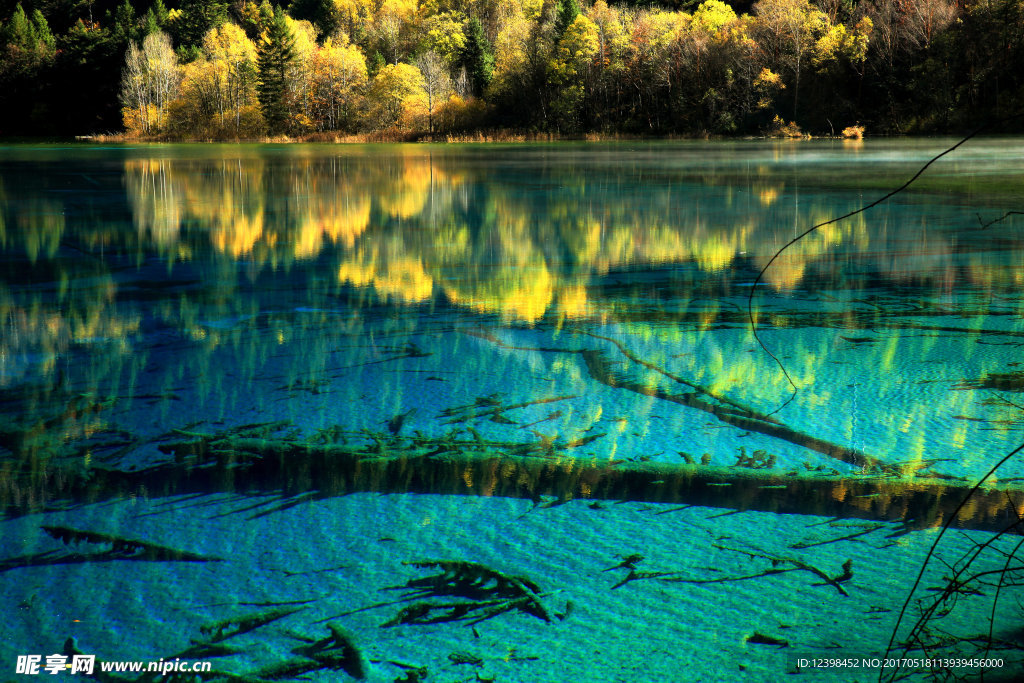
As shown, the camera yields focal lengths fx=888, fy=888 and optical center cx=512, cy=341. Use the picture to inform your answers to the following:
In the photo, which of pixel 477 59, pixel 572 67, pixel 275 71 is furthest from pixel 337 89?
pixel 572 67

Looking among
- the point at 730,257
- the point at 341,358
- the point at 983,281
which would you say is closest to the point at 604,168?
the point at 730,257

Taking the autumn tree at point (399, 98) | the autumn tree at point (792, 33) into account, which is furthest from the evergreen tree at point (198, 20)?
the autumn tree at point (792, 33)

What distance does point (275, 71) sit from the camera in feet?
236

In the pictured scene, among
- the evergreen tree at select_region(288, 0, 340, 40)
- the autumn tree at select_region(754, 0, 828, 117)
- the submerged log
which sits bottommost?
the submerged log

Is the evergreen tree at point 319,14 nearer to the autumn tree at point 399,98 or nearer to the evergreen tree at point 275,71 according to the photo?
the evergreen tree at point 275,71

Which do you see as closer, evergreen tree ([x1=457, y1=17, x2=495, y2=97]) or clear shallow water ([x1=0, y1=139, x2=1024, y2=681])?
clear shallow water ([x1=0, y1=139, x2=1024, y2=681])

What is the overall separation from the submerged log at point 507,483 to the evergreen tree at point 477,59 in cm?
6939

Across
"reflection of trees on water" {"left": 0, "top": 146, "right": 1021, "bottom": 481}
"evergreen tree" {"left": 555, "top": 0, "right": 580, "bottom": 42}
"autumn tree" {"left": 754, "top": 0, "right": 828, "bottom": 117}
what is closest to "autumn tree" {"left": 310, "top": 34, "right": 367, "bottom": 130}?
"evergreen tree" {"left": 555, "top": 0, "right": 580, "bottom": 42}

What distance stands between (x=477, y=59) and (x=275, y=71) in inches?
646

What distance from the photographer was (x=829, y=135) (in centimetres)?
4916

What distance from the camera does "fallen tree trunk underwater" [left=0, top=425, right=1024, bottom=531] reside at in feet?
9.54

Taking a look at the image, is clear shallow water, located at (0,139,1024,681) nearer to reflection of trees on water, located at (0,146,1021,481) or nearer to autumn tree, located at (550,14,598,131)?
reflection of trees on water, located at (0,146,1021,481)

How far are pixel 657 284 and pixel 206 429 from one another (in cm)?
389

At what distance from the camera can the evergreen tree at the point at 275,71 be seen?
70.8 meters
